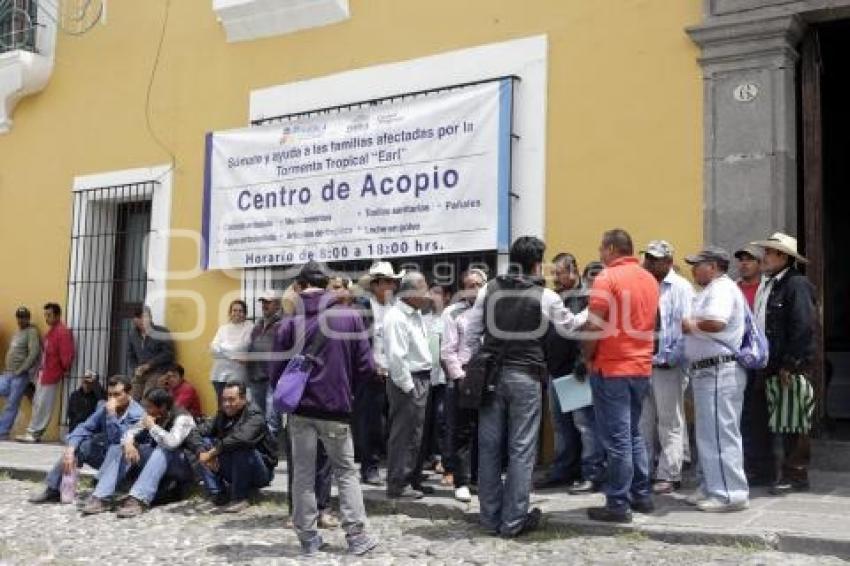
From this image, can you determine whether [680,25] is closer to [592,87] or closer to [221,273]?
[592,87]

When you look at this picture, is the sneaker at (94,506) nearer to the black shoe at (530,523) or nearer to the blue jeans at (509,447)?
the blue jeans at (509,447)

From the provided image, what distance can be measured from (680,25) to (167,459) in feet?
16.8

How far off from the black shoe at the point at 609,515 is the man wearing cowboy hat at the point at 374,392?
6.31 ft

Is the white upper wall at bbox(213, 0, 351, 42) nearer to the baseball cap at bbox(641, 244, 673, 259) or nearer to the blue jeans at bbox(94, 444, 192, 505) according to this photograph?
the baseball cap at bbox(641, 244, 673, 259)

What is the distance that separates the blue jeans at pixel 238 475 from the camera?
6973 millimetres

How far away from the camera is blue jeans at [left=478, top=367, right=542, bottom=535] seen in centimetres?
564

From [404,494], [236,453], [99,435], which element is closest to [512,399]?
[404,494]

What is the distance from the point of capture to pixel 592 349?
5.76 metres

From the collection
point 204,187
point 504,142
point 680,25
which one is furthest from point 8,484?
point 680,25

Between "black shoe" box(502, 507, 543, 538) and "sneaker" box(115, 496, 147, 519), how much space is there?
282 cm

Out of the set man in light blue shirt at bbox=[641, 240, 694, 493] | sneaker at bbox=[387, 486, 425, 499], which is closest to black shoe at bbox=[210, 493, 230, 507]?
sneaker at bbox=[387, 486, 425, 499]

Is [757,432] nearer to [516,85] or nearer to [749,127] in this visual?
[749,127]

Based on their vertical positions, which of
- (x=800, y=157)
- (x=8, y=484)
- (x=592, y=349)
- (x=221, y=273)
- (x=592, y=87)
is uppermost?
(x=592, y=87)

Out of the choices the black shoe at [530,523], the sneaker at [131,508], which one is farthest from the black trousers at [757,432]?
the sneaker at [131,508]
